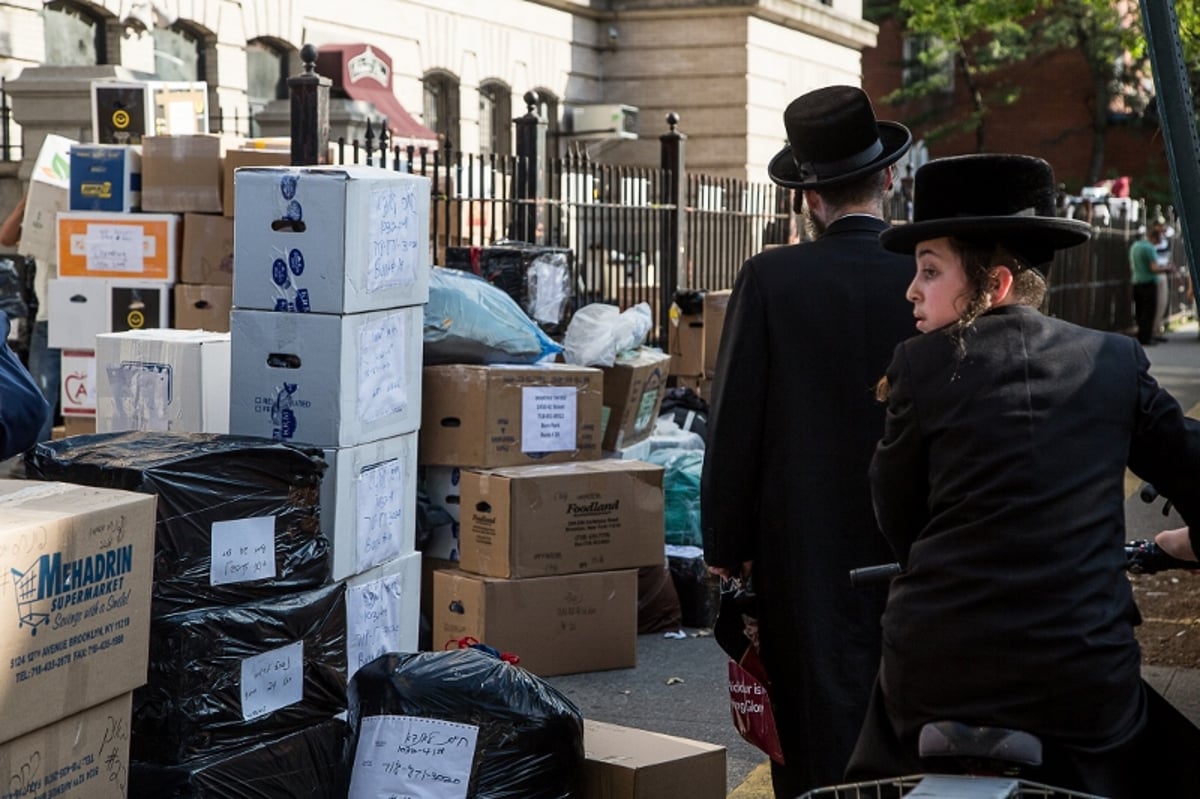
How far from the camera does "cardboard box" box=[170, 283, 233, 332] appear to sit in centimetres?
829

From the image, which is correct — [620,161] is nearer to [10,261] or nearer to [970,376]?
[10,261]

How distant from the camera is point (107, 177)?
8297 mm

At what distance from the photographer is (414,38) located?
21.9m

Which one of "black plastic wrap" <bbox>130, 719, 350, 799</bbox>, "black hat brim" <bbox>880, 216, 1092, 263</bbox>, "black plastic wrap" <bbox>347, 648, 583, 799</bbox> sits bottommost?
"black plastic wrap" <bbox>130, 719, 350, 799</bbox>

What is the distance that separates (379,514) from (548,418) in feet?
5.05

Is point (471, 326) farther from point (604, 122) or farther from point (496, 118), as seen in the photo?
point (604, 122)

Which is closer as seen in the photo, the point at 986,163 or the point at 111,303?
the point at 986,163

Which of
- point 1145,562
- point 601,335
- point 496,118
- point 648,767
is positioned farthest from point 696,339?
point 496,118

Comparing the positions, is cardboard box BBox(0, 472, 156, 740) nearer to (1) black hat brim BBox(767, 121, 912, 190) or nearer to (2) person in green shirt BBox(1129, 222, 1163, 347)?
(1) black hat brim BBox(767, 121, 912, 190)

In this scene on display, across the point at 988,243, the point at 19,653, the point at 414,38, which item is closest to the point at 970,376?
the point at 988,243

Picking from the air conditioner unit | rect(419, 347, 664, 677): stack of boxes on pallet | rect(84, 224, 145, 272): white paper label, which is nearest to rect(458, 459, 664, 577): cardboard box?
rect(419, 347, 664, 677): stack of boxes on pallet

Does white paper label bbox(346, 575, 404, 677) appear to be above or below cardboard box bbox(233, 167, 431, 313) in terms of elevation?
below

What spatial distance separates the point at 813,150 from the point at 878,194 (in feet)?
0.62

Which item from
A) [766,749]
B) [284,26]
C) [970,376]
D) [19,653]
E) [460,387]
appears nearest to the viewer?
[970,376]
